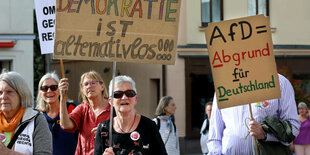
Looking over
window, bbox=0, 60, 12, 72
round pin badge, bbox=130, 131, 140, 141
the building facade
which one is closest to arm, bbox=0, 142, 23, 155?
round pin badge, bbox=130, 131, 140, 141

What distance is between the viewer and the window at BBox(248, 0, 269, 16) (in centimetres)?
2257

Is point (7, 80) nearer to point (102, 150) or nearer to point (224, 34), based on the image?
point (102, 150)

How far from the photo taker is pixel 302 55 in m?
23.5

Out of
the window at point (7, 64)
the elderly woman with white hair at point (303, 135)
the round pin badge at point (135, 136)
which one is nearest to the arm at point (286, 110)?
the round pin badge at point (135, 136)

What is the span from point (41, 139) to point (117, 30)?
3.83 ft

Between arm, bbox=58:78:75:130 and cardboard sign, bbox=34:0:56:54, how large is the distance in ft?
3.57

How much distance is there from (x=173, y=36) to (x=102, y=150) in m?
1.16

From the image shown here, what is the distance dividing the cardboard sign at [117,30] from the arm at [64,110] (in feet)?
3.21

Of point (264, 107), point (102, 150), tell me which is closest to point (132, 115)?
point (102, 150)

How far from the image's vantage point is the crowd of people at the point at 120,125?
185 inches

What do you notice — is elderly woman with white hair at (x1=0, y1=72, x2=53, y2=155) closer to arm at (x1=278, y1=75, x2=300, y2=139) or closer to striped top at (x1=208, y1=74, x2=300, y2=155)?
striped top at (x1=208, y1=74, x2=300, y2=155)

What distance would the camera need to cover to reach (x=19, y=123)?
4.68 m

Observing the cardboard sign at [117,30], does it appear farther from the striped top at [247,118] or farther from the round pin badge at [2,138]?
the round pin badge at [2,138]

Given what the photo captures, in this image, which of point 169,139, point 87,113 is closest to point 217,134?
point 87,113
